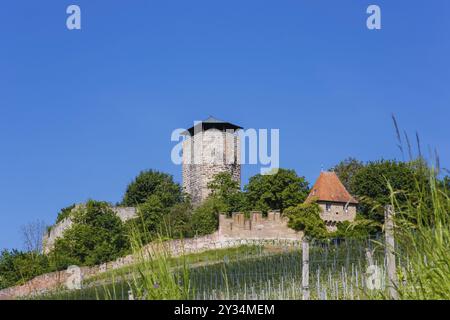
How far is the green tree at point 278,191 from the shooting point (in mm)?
36719

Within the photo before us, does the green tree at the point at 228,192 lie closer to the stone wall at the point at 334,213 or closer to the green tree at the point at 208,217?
the green tree at the point at 208,217

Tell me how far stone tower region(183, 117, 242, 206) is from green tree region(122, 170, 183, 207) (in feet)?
4.25

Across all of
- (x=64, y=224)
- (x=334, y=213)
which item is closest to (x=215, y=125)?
(x=64, y=224)

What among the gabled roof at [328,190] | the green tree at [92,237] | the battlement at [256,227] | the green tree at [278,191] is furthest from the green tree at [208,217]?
the gabled roof at [328,190]

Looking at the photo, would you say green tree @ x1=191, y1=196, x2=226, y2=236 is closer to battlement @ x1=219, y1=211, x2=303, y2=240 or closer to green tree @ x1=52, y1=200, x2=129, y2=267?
green tree @ x1=52, y1=200, x2=129, y2=267

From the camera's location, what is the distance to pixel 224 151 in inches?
1956

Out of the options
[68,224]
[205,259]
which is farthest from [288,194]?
[68,224]

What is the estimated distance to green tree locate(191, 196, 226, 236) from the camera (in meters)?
37.6

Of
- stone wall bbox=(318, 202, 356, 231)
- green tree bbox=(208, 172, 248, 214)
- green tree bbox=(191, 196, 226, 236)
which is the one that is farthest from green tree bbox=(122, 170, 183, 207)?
stone wall bbox=(318, 202, 356, 231)

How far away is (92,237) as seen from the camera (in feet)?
121

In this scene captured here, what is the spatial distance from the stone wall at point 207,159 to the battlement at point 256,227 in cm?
1329

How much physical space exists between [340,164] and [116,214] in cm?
1309

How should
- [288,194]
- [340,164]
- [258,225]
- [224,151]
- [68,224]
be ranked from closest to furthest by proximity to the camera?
[258,225]
[288,194]
[68,224]
[340,164]
[224,151]
